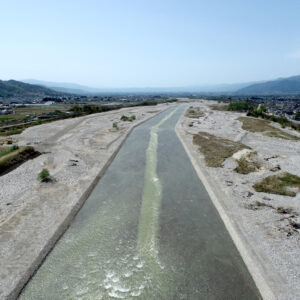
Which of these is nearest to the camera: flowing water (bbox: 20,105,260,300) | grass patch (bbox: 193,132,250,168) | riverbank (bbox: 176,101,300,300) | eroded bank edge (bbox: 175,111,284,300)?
eroded bank edge (bbox: 175,111,284,300)

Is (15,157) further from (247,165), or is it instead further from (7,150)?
(247,165)

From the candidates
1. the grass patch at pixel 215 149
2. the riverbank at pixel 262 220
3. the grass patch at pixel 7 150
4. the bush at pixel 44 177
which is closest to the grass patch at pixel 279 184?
the riverbank at pixel 262 220

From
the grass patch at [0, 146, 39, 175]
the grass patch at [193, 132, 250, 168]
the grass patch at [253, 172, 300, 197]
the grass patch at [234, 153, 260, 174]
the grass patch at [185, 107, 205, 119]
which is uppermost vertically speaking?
the grass patch at [185, 107, 205, 119]

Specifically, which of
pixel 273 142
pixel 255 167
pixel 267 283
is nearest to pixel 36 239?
pixel 267 283

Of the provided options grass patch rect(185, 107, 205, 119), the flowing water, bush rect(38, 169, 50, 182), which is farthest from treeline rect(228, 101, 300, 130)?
bush rect(38, 169, 50, 182)

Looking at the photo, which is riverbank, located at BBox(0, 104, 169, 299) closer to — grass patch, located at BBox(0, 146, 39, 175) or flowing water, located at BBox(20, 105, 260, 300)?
flowing water, located at BBox(20, 105, 260, 300)

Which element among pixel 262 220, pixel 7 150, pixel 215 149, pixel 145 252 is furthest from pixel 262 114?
pixel 145 252

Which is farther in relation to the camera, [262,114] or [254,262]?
[262,114]
